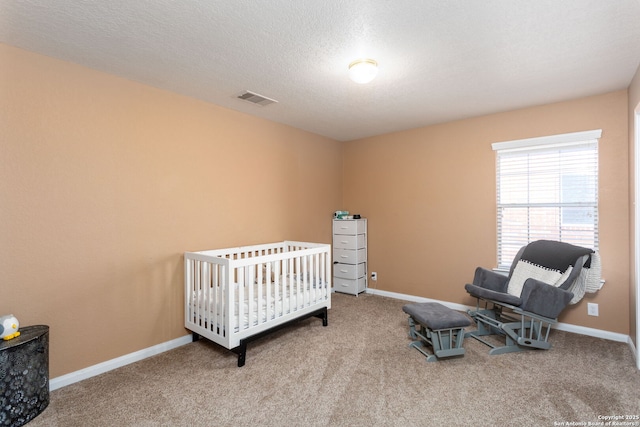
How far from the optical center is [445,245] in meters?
3.83

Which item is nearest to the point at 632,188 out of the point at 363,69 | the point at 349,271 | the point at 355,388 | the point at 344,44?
the point at 363,69

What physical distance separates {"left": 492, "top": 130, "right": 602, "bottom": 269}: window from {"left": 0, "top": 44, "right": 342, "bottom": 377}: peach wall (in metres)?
2.96

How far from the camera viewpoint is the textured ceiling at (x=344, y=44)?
165cm

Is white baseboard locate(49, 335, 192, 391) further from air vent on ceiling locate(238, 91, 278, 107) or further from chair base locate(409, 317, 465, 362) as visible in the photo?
air vent on ceiling locate(238, 91, 278, 107)

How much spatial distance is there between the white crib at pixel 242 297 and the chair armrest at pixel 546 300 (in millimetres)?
1852

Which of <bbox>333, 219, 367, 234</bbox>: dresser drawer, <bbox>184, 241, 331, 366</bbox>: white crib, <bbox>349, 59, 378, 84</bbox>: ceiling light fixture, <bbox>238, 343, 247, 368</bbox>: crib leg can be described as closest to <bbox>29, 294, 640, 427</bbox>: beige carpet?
<bbox>238, 343, 247, 368</bbox>: crib leg

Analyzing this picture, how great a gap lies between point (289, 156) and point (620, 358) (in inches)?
148

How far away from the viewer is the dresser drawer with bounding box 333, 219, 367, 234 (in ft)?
14.2

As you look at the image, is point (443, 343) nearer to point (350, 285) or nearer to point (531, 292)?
point (531, 292)

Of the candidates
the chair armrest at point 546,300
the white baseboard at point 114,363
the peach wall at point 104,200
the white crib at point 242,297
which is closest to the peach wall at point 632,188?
the chair armrest at point 546,300

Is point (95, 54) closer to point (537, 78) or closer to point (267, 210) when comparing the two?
point (267, 210)

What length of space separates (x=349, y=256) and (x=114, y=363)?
2.90 metres

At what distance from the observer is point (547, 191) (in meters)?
3.17

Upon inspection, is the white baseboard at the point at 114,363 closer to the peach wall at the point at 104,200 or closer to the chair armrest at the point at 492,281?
the peach wall at the point at 104,200
